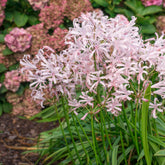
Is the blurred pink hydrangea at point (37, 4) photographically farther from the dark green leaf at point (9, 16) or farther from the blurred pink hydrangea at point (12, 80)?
the blurred pink hydrangea at point (12, 80)

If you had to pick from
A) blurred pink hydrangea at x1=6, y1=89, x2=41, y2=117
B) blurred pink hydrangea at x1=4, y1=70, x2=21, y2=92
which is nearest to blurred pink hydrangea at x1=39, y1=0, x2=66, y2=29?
blurred pink hydrangea at x1=4, y1=70, x2=21, y2=92

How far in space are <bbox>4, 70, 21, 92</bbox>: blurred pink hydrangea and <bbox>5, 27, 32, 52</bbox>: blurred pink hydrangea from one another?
27cm

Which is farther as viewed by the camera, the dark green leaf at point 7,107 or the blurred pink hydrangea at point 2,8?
the dark green leaf at point 7,107

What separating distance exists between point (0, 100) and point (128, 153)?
6.44 feet

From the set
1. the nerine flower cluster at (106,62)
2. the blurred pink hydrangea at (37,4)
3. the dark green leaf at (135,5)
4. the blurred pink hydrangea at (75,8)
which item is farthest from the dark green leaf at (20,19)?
the nerine flower cluster at (106,62)

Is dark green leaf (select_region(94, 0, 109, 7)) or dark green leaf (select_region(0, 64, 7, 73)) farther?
dark green leaf (select_region(94, 0, 109, 7))

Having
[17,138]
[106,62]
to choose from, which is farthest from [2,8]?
[106,62]

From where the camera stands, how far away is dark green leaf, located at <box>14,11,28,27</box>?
3002 mm

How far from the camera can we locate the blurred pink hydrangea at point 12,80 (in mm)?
2895

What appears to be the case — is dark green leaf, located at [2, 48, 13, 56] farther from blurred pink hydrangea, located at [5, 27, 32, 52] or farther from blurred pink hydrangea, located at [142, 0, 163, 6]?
blurred pink hydrangea, located at [142, 0, 163, 6]

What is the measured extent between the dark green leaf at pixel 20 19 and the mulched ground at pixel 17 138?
105cm

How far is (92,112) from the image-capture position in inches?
41.3

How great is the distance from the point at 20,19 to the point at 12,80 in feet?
2.33

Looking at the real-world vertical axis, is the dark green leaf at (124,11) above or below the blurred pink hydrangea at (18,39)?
above
